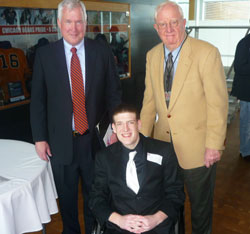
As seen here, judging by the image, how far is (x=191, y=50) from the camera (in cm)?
182

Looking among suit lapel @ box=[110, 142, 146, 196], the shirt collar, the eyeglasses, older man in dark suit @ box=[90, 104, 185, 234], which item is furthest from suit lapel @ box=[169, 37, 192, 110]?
the shirt collar

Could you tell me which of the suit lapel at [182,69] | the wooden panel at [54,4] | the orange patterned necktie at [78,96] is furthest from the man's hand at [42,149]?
the wooden panel at [54,4]

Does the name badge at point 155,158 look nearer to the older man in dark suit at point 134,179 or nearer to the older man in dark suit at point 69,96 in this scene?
the older man in dark suit at point 134,179

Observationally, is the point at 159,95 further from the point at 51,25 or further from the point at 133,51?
the point at 133,51

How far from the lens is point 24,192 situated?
5.65 feet

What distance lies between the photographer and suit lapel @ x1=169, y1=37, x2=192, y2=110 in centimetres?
182

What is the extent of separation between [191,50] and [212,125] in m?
0.47

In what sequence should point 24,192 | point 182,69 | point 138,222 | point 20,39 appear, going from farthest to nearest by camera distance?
point 20,39
point 182,69
point 24,192
point 138,222

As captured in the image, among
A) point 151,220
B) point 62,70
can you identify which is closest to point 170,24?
point 62,70

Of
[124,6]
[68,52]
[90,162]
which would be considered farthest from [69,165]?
[124,6]

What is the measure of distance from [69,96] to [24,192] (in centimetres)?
65

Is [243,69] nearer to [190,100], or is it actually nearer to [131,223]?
[190,100]

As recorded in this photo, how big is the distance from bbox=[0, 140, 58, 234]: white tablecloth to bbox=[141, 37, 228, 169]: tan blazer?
85cm

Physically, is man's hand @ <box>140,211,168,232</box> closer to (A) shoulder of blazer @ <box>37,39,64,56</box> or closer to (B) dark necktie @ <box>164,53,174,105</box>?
(B) dark necktie @ <box>164,53,174,105</box>
